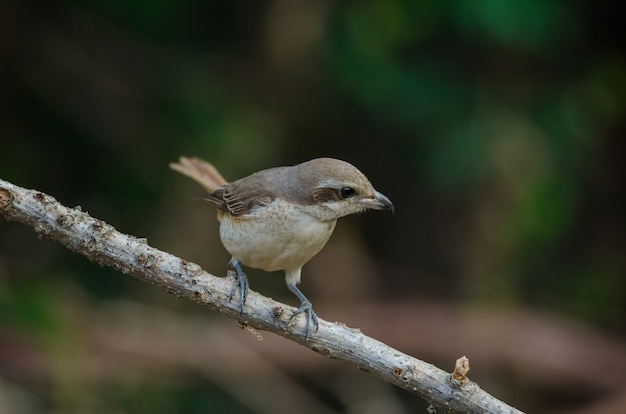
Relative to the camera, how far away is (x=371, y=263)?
7.44m

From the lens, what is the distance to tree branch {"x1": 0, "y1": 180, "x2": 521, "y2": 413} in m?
2.99

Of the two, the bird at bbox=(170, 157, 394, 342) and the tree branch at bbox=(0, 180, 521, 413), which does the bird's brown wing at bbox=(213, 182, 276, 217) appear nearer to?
the bird at bbox=(170, 157, 394, 342)

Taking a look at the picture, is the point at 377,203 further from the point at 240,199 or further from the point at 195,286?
the point at 195,286

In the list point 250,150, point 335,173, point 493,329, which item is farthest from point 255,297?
point 493,329

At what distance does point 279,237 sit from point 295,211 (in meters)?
0.17

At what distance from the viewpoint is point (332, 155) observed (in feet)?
24.2

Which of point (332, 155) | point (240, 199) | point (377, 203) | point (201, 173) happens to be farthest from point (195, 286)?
point (332, 155)

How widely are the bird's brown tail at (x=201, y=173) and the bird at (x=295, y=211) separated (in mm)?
937

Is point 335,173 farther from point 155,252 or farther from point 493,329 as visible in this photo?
point 493,329

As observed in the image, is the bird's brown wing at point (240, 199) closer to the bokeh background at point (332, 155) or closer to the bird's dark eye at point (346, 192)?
the bird's dark eye at point (346, 192)

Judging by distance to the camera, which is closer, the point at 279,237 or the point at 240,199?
the point at 279,237

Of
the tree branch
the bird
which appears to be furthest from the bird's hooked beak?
the tree branch

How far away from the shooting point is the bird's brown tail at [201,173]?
5.27 meters

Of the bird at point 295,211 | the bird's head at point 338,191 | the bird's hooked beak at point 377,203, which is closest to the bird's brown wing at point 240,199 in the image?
the bird at point 295,211
